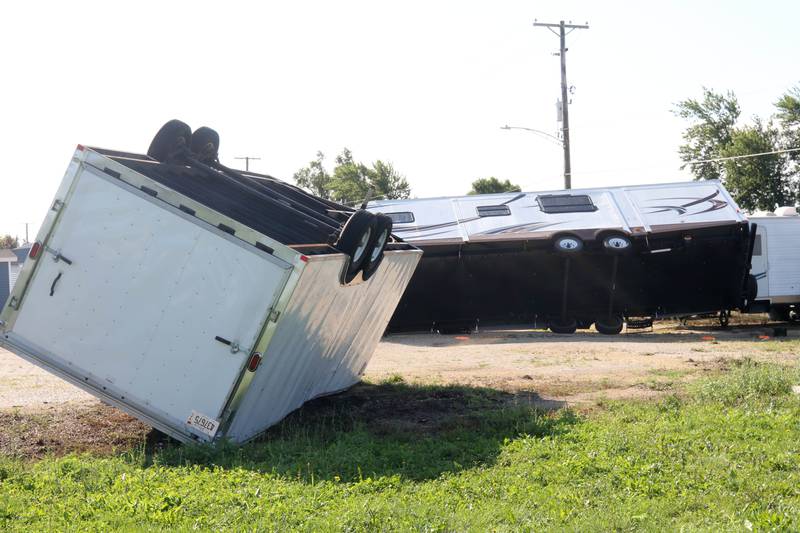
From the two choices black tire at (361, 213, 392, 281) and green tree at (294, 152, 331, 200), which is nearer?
black tire at (361, 213, 392, 281)

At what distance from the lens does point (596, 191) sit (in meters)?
22.1

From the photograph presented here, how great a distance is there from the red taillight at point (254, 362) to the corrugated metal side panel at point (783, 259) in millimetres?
18919

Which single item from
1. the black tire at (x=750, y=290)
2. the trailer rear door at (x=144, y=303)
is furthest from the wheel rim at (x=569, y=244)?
the trailer rear door at (x=144, y=303)

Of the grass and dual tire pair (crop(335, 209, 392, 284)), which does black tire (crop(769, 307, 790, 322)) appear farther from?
dual tire pair (crop(335, 209, 392, 284))

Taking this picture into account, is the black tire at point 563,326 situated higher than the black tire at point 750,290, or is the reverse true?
the black tire at point 750,290

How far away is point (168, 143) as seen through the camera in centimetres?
979

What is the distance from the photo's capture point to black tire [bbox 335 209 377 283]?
29.8 feet

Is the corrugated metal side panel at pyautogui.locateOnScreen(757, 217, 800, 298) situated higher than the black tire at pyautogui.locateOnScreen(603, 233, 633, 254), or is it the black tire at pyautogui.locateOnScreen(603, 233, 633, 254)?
the corrugated metal side panel at pyautogui.locateOnScreen(757, 217, 800, 298)

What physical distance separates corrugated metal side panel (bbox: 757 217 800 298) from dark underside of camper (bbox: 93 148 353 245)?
1645cm

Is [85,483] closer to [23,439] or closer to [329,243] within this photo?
[23,439]

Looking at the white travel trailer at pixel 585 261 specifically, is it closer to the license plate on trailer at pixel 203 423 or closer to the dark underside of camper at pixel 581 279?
the dark underside of camper at pixel 581 279

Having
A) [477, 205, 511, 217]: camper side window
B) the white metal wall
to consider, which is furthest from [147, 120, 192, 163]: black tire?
the white metal wall

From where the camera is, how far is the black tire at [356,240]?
9.09 metres

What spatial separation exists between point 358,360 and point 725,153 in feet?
140
